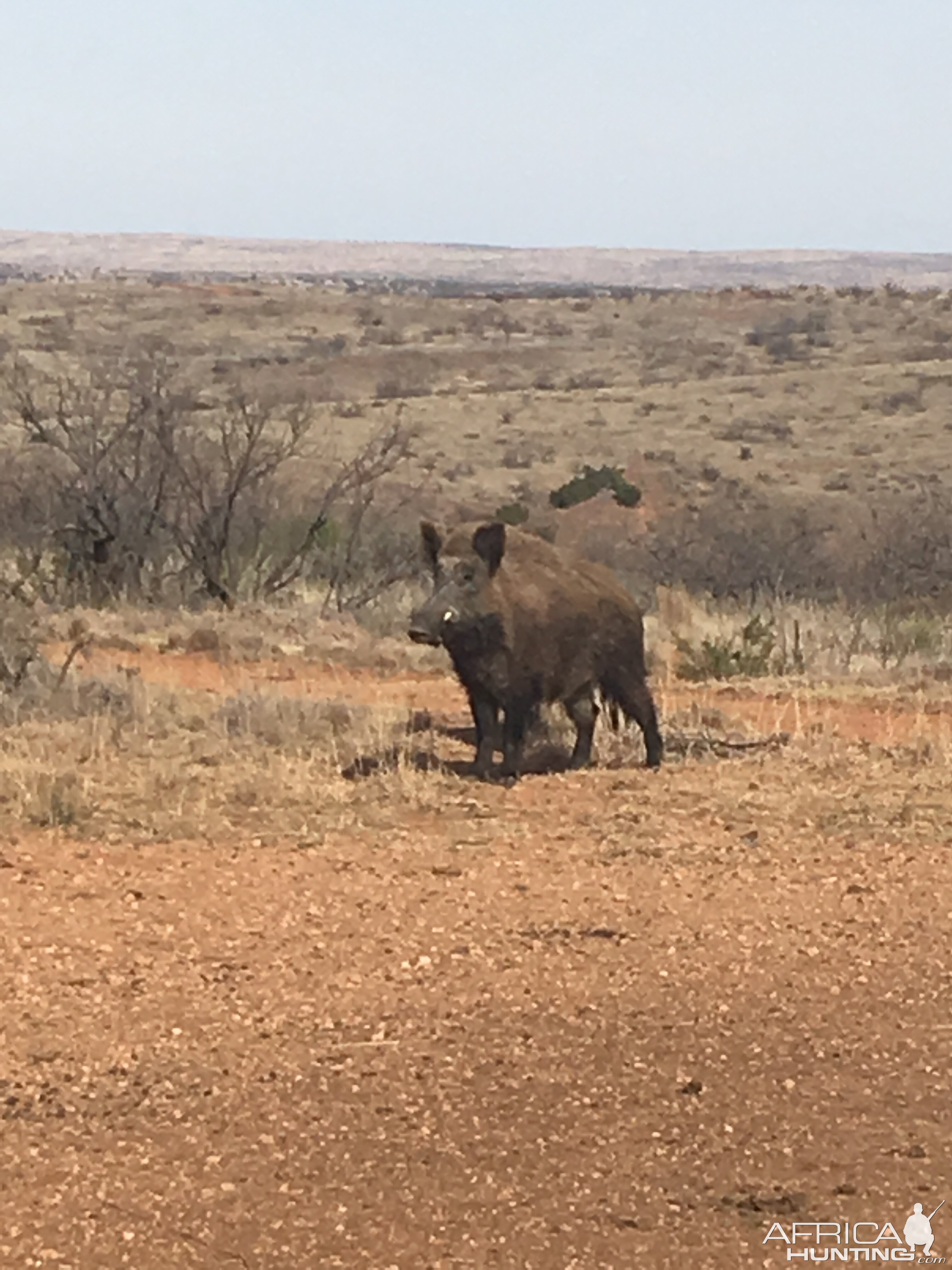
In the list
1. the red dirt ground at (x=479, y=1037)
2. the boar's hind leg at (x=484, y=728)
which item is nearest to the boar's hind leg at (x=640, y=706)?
the boar's hind leg at (x=484, y=728)

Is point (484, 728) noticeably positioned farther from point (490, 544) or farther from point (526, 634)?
point (490, 544)

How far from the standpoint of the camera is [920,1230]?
15.8 ft

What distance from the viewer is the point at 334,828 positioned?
8930 mm

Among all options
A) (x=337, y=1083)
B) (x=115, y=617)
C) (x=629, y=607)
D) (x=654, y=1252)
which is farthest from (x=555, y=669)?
(x=115, y=617)

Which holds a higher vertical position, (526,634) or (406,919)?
(526,634)

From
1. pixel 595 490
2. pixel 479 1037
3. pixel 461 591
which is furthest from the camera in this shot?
pixel 595 490

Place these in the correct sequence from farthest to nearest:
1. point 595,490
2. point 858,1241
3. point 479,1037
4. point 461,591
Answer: point 595,490 → point 461,591 → point 479,1037 → point 858,1241

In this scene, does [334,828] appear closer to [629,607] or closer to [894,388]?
[629,607]

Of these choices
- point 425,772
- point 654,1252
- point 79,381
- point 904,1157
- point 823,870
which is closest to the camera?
point 654,1252

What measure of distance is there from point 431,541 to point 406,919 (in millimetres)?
3611

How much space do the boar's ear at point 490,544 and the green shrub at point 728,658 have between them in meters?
5.87

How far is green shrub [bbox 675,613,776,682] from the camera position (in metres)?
16.4

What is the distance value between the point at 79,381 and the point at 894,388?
2176 centimetres

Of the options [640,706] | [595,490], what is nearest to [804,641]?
[640,706]
